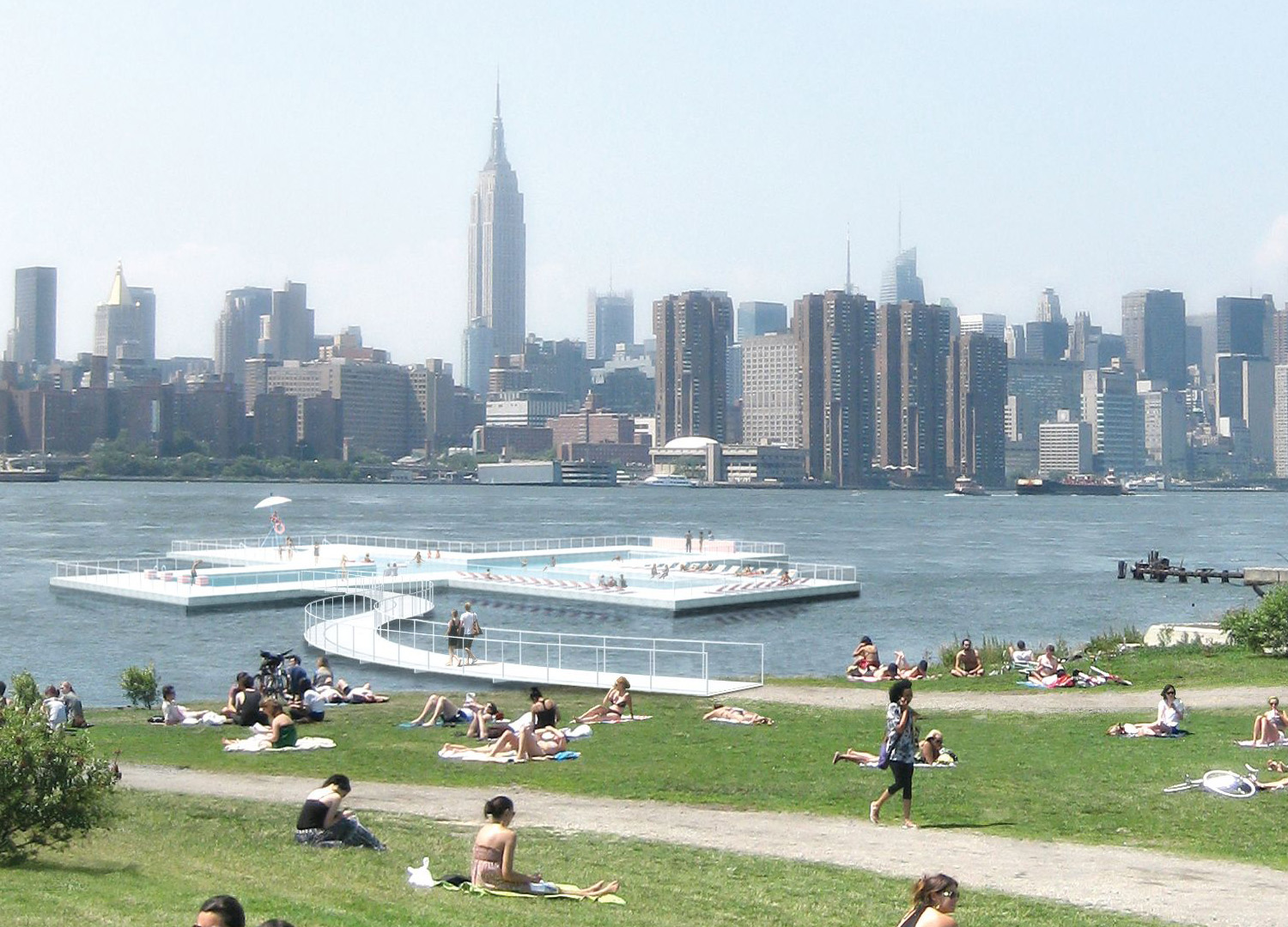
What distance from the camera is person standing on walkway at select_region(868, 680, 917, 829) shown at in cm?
1500

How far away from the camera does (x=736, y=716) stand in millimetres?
23391

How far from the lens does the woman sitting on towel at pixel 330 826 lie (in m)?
13.6

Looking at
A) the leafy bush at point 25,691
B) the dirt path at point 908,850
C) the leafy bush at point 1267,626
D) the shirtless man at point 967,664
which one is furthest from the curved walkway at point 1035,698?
the leafy bush at point 25,691

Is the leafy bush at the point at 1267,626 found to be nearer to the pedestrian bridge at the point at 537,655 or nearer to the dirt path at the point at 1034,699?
the dirt path at the point at 1034,699

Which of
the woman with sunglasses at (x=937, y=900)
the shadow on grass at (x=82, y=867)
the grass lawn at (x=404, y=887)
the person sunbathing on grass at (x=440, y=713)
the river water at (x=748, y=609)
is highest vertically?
the woman with sunglasses at (x=937, y=900)

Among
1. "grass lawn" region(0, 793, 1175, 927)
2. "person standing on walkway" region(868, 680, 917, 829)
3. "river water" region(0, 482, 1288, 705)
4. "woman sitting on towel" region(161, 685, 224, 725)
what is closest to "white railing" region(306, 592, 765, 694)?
"river water" region(0, 482, 1288, 705)

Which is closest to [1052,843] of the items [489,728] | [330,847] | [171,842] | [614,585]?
[330,847]

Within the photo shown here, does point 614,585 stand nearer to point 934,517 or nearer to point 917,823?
point 917,823

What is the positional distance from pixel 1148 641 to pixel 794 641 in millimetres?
12786

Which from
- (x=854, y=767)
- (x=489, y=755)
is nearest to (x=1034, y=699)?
(x=854, y=767)

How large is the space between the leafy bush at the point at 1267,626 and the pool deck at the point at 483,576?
85.8 feet

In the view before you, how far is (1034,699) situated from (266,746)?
12257mm

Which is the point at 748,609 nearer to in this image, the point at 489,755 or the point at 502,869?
the point at 489,755

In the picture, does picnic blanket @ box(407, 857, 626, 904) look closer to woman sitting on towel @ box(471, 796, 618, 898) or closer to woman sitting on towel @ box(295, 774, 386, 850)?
woman sitting on towel @ box(471, 796, 618, 898)
